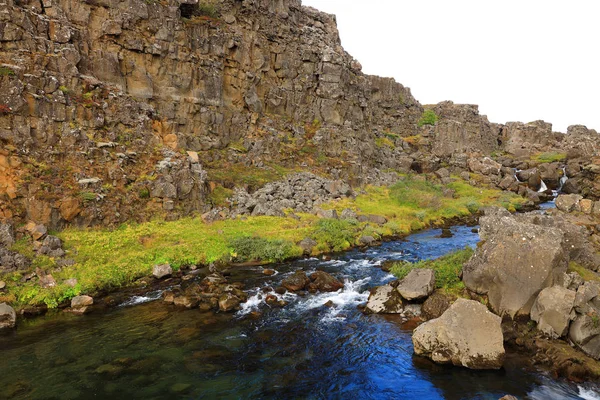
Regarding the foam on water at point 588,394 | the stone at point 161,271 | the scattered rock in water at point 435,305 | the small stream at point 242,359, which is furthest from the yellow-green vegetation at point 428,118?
the foam on water at point 588,394

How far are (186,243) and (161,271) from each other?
460cm

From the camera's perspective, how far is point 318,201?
42.7 meters

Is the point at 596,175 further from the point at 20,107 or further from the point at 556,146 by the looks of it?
the point at 20,107

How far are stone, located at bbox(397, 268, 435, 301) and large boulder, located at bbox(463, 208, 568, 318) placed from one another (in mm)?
1895

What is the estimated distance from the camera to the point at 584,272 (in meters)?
19.0

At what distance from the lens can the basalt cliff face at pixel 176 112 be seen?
2833 centimetres

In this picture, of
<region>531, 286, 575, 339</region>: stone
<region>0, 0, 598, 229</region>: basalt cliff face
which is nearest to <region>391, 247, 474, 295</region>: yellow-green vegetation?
<region>531, 286, 575, 339</region>: stone

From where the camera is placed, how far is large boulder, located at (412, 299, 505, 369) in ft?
46.3

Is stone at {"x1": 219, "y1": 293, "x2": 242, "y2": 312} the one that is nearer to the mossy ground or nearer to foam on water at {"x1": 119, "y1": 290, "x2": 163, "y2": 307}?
foam on water at {"x1": 119, "y1": 290, "x2": 163, "y2": 307}

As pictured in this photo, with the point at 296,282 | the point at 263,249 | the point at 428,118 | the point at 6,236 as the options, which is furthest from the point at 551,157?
the point at 6,236

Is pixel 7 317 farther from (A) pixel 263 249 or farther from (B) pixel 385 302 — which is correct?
(B) pixel 385 302

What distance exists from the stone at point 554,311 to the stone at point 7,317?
24.8 m

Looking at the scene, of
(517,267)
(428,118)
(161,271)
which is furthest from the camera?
(428,118)

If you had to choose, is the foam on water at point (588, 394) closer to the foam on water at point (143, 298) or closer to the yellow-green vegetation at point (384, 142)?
the foam on water at point (143, 298)
